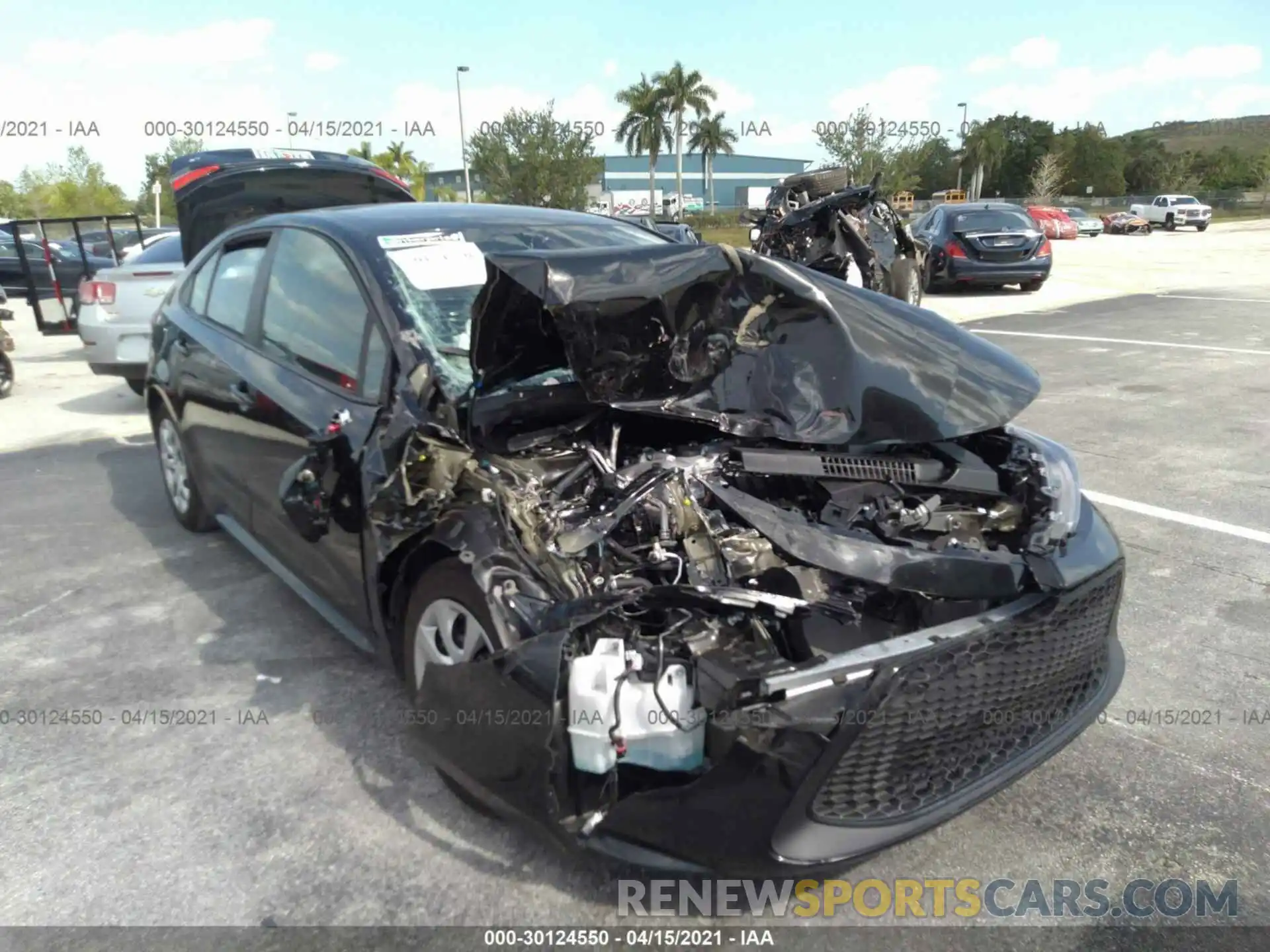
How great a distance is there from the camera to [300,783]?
9.85 feet

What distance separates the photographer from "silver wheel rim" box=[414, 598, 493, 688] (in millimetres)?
2564

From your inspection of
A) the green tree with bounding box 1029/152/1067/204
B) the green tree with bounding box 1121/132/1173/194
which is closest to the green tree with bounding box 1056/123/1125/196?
the green tree with bounding box 1121/132/1173/194

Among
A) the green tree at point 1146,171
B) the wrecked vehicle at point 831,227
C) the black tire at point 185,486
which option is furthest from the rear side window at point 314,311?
the green tree at point 1146,171

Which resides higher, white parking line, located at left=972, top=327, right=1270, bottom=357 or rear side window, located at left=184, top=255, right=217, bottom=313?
rear side window, located at left=184, top=255, right=217, bottom=313

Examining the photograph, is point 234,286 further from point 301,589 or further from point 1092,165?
point 1092,165

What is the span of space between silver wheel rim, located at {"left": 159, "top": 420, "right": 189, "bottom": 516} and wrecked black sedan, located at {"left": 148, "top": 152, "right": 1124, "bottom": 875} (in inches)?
56.0

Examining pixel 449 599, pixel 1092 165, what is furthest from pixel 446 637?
pixel 1092 165

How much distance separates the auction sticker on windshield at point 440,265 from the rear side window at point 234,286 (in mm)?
1076

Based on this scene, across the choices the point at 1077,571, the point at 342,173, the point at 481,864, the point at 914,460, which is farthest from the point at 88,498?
the point at 1077,571

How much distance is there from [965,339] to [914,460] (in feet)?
1.81

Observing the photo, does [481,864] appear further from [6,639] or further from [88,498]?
[88,498]

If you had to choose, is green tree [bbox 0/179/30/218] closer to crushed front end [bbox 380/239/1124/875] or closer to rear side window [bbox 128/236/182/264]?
rear side window [bbox 128/236/182/264]

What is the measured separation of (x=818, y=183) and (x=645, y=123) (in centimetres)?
6081

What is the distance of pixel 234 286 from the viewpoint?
4.45m
